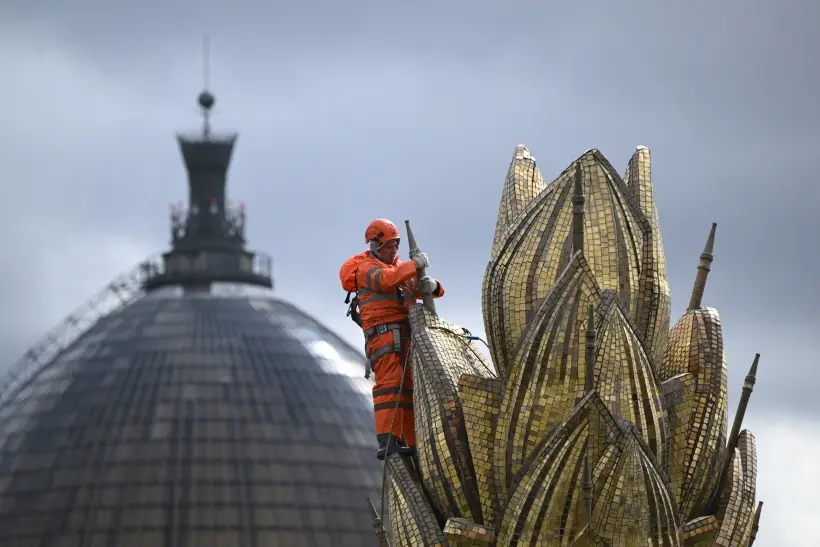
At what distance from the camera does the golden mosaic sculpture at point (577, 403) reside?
31.4 metres

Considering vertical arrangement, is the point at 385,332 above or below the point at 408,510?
above

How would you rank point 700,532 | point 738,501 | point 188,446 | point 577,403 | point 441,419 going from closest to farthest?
point 577,403
point 700,532
point 441,419
point 738,501
point 188,446

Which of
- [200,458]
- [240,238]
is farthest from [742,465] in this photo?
[240,238]

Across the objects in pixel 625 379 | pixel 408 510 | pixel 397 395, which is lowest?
pixel 408 510

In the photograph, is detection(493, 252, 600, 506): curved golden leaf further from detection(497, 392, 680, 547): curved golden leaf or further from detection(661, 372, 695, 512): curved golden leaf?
detection(661, 372, 695, 512): curved golden leaf

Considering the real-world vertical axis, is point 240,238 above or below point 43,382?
above

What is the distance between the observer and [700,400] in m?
33.2

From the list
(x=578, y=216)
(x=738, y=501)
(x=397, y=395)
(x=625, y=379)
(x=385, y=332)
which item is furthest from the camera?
(x=385, y=332)

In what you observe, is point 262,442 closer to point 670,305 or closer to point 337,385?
point 337,385

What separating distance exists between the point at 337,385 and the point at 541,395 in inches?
3040

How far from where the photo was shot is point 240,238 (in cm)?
11931

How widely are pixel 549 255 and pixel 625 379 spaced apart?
2.04 meters

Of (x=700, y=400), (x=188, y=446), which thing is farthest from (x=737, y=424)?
(x=188, y=446)

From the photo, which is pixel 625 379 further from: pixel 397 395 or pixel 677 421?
pixel 397 395
